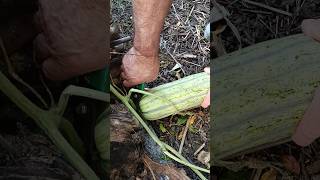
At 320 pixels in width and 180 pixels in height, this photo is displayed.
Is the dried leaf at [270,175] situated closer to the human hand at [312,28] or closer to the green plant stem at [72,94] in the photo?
the human hand at [312,28]

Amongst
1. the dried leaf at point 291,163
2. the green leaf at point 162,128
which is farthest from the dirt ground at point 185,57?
the dried leaf at point 291,163

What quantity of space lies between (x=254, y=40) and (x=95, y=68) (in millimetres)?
445

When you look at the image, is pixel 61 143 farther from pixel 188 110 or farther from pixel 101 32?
pixel 188 110

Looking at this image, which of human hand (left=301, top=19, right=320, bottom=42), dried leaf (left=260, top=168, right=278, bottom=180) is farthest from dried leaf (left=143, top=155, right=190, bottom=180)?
human hand (left=301, top=19, right=320, bottom=42)

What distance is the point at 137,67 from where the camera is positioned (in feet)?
2.58

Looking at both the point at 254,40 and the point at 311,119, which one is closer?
the point at 311,119

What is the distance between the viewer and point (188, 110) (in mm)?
868

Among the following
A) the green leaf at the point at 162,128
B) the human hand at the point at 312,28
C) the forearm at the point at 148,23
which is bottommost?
the green leaf at the point at 162,128

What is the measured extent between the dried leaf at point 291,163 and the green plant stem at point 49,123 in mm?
479

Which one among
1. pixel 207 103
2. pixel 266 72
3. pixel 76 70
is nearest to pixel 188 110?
pixel 207 103

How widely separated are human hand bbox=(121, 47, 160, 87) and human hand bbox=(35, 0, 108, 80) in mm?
125

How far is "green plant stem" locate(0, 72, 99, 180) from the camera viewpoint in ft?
2.07

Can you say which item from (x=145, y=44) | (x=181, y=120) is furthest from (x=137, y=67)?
(x=181, y=120)

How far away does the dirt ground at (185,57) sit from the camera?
2.75 feet
